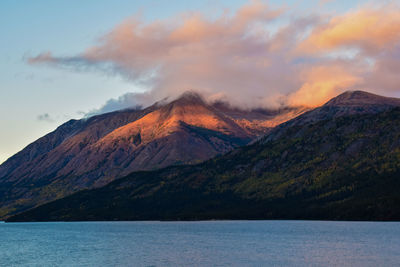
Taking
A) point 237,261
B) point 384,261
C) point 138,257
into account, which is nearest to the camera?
point 384,261

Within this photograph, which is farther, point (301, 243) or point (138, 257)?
point (301, 243)

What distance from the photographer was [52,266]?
149 meters

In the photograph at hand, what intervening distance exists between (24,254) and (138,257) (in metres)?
50.3

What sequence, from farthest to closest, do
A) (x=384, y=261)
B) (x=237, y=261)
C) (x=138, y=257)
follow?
(x=138, y=257), (x=237, y=261), (x=384, y=261)

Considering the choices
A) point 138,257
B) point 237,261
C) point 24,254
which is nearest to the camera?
point 237,261

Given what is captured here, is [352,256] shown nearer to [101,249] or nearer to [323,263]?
[323,263]

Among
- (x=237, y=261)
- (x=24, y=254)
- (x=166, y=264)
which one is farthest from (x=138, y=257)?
(x=24, y=254)

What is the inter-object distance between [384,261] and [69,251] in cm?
10958

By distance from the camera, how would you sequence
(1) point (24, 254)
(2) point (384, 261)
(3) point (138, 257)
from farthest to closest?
1. (1) point (24, 254)
2. (3) point (138, 257)
3. (2) point (384, 261)

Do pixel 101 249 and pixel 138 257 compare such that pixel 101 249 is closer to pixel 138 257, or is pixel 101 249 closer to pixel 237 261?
pixel 138 257

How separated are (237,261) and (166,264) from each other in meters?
19.4

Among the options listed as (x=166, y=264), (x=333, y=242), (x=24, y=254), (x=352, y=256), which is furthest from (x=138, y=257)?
(x=333, y=242)

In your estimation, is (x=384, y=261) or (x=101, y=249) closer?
(x=384, y=261)

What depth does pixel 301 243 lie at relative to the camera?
199 metres
